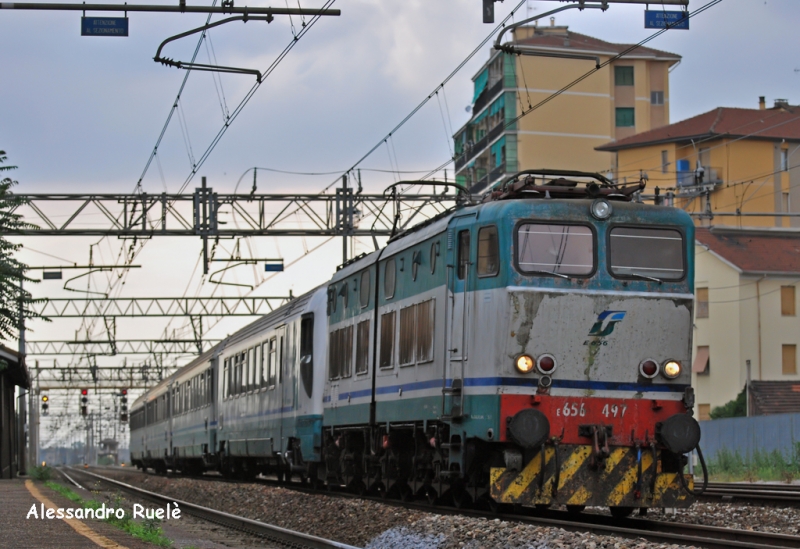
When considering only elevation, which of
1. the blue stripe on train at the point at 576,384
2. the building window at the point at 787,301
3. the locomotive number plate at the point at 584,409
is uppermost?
the building window at the point at 787,301

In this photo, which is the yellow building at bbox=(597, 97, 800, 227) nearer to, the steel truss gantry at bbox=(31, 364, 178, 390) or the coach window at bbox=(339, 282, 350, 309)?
the steel truss gantry at bbox=(31, 364, 178, 390)

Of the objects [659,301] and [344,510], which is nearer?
[659,301]

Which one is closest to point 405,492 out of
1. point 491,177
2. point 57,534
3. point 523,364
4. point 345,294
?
point 345,294

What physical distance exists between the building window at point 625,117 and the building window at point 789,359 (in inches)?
1091

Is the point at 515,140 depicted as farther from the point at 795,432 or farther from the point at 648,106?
the point at 795,432

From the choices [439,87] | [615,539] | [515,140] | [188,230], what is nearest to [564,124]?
[515,140]

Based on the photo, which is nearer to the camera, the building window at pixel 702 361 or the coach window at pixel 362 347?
the coach window at pixel 362 347

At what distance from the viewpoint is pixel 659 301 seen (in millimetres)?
13945

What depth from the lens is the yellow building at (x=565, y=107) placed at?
2926 inches

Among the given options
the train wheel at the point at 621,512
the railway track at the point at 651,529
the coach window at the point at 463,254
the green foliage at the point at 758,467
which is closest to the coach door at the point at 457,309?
the coach window at the point at 463,254

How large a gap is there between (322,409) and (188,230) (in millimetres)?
16743

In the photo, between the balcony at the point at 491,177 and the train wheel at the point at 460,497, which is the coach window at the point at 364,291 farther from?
the balcony at the point at 491,177

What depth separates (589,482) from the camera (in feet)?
44.2

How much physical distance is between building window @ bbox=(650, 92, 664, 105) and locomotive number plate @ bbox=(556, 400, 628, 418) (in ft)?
223
